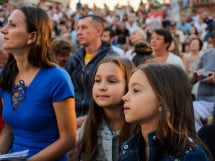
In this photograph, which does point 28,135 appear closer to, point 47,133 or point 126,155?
point 47,133

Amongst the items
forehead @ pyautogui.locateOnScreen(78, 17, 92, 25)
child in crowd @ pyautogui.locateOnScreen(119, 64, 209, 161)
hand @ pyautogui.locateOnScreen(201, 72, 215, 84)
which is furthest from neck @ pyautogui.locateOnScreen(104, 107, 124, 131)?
hand @ pyautogui.locateOnScreen(201, 72, 215, 84)

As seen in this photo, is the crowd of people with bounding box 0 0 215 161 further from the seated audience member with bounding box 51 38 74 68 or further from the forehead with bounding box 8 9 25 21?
the seated audience member with bounding box 51 38 74 68

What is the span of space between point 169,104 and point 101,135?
2.76ft

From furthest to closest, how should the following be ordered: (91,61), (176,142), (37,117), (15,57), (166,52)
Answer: (166,52) → (91,61) → (15,57) → (37,117) → (176,142)

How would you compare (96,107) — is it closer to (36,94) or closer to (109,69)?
(109,69)

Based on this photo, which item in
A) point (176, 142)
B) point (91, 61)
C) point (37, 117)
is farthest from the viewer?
point (91, 61)

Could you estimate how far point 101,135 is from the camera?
10.1 feet

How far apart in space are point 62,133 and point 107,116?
35cm

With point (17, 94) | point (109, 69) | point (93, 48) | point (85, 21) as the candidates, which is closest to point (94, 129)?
point (109, 69)

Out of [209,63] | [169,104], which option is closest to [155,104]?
[169,104]

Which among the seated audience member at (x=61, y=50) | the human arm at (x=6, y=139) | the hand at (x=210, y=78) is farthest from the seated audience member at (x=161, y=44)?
the human arm at (x=6, y=139)

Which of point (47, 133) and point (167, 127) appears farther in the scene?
point (47, 133)

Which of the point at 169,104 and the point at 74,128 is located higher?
the point at 169,104

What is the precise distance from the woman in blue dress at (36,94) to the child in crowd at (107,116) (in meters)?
0.12
